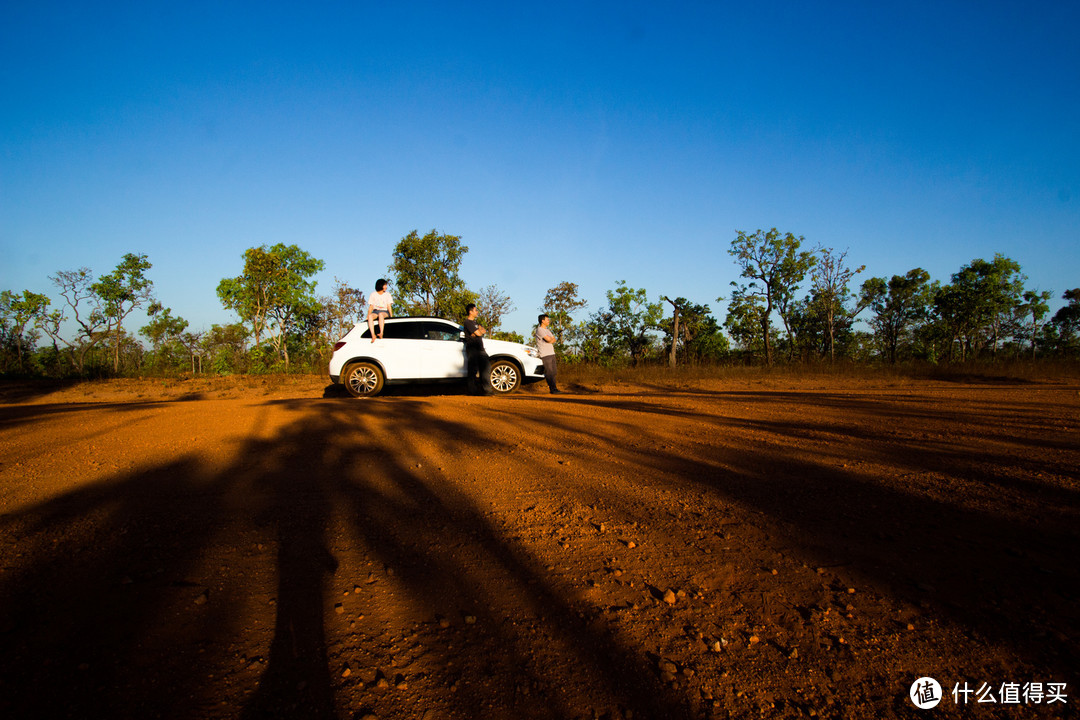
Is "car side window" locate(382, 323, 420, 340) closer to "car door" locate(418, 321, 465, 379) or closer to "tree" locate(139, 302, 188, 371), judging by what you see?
"car door" locate(418, 321, 465, 379)

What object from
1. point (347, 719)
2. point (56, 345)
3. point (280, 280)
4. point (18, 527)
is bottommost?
point (347, 719)

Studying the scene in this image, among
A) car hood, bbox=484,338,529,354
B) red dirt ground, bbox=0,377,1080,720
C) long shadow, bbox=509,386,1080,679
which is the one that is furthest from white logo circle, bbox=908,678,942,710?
car hood, bbox=484,338,529,354

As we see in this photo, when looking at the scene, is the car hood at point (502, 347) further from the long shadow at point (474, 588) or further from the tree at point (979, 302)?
the tree at point (979, 302)

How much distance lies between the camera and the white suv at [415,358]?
1044cm

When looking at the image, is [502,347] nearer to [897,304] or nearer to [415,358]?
[415,358]

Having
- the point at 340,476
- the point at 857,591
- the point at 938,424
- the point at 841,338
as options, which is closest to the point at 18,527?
the point at 340,476

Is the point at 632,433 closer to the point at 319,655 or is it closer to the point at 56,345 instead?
the point at 319,655

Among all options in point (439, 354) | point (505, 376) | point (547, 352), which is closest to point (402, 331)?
point (439, 354)

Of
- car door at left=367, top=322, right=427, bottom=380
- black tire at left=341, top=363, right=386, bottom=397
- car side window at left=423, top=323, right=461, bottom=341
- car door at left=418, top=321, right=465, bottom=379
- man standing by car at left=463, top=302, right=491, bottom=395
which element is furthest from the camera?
car side window at left=423, top=323, right=461, bottom=341

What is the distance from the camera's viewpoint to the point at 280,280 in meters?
30.7

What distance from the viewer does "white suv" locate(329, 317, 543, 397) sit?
1044cm

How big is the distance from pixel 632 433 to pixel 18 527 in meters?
4.70

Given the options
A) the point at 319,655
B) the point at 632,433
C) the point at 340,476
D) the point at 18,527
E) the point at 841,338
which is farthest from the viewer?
the point at 841,338

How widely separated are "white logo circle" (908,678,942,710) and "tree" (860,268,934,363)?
40183 millimetres
